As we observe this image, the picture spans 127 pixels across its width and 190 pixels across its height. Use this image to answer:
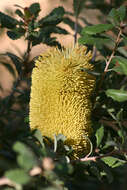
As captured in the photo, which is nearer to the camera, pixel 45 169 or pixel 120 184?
pixel 45 169

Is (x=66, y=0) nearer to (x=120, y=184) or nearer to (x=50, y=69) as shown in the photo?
(x=120, y=184)

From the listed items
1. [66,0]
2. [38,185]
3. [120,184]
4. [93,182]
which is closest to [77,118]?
[38,185]

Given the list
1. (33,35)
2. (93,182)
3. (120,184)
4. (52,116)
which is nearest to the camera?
(52,116)

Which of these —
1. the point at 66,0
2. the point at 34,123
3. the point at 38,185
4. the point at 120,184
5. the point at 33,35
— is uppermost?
the point at 66,0

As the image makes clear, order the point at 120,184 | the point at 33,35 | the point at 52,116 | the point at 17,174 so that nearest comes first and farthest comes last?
1. the point at 17,174
2. the point at 52,116
3. the point at 33,35
4. the point at 120,184

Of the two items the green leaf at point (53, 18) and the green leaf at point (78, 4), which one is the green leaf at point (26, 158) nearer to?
the green leaf at point (53, 18)

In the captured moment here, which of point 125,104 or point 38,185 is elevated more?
point 125,104

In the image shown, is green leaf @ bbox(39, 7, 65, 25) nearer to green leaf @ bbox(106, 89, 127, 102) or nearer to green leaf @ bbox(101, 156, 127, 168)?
green leaf @ bbox(106, 89, 127, 102)
